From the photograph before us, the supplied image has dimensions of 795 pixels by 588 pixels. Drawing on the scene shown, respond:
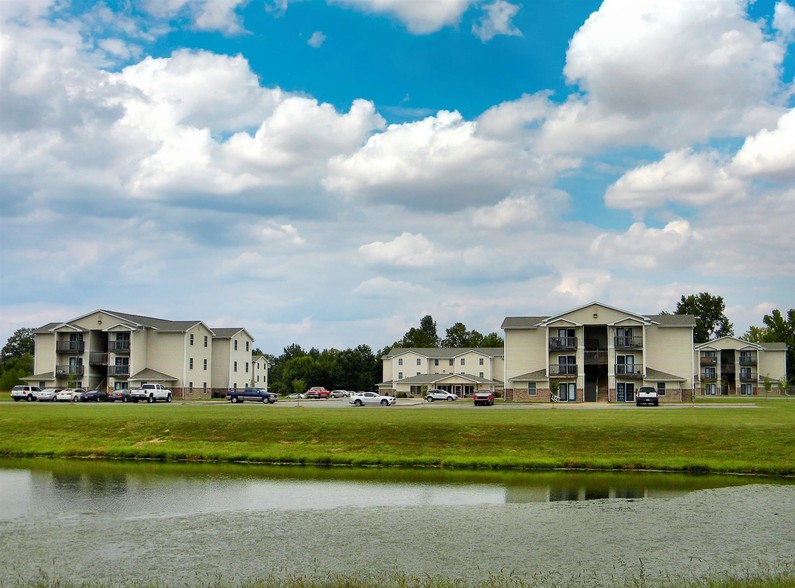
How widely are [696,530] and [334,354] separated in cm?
14173

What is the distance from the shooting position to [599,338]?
96.0 m

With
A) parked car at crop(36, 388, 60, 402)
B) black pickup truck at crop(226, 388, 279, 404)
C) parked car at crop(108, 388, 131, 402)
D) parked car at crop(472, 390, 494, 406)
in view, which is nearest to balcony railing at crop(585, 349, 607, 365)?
parked car at crop(472, 390, 494, 406)

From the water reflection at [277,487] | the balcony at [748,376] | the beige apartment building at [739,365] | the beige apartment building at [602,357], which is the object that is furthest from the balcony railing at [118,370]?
the balcony at [748,376]

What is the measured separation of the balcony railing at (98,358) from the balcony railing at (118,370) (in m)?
1.54

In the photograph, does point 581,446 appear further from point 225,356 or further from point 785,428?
point 225,356

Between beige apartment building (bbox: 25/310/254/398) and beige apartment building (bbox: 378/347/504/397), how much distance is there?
3889 cm

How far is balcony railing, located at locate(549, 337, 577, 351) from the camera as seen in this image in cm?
9450

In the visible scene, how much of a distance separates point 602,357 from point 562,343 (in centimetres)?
481

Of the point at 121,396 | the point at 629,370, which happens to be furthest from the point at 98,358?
the point at 629,370

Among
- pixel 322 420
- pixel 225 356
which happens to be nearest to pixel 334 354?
pixel 225 356

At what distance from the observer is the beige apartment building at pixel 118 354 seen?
334 ft

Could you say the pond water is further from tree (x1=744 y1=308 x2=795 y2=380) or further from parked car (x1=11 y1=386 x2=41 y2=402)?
tree (x1=744 y1=308 x2=795 y2=380)

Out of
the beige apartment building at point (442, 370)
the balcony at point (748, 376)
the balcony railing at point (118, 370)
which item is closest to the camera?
the balcony railing at point (118, 370)

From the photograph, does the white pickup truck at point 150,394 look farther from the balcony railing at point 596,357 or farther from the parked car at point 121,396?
the balcony railing at point 596,357
